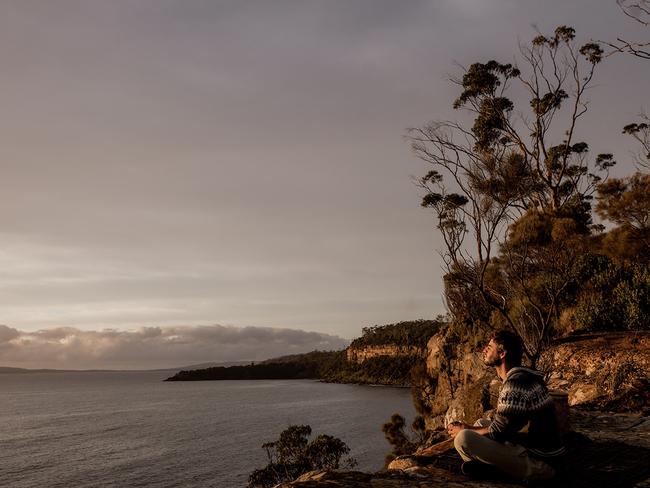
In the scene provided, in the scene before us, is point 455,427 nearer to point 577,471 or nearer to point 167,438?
point 577,471

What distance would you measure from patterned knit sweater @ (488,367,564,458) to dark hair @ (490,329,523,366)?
0.40 ft

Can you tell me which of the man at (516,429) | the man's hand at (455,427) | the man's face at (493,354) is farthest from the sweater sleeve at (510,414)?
the man's hand at (455,427)

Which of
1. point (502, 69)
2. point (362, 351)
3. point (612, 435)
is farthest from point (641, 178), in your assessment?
point (362, 351)

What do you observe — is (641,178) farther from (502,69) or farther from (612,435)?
(612,435)

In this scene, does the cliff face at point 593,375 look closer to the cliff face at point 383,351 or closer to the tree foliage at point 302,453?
the tree foliage at point 302,453

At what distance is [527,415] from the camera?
4.79 metres

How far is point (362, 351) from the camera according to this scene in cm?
19450

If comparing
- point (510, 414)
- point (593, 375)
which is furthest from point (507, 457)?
point (593, 375)

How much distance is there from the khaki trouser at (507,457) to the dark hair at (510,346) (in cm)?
80

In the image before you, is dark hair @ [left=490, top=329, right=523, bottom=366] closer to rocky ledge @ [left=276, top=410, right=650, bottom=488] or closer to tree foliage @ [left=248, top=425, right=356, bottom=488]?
rocky ledge @ [left=276, top=410, right=650, bottom=488]

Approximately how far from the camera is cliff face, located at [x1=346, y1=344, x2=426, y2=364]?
542ft

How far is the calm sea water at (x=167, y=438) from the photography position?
50.3 meters

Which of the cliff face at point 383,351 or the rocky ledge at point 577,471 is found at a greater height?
the rocky ledge at point 577,471

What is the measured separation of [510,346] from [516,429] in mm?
781
